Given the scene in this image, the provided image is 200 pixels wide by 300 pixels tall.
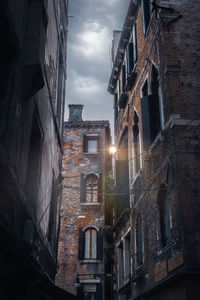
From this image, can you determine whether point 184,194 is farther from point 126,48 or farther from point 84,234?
point 84,234

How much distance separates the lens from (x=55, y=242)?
42.4 feet

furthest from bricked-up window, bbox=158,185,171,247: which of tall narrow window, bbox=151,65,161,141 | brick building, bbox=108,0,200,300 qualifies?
tall narrow window, bbox=151,65,161,141

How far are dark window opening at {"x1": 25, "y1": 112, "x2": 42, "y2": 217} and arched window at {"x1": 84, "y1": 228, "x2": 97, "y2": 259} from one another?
13923 mm

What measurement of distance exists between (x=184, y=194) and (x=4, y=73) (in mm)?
4605

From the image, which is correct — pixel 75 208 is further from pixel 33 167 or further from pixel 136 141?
pixel 33 167

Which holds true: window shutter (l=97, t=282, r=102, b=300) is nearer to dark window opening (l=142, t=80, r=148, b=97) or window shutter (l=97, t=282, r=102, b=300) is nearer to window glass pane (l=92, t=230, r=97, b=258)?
window glass pane (l=92, t=230, r=97, b=258)

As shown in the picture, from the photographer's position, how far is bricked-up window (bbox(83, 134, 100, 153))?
2502cm

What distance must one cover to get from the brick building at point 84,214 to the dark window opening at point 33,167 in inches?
416

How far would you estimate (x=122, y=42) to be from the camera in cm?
1636

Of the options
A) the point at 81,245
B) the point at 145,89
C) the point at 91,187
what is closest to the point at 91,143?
the point at 91,187

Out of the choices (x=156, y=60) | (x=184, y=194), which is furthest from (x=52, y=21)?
(x=184, y=194)

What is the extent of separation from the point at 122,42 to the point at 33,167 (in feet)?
32.1

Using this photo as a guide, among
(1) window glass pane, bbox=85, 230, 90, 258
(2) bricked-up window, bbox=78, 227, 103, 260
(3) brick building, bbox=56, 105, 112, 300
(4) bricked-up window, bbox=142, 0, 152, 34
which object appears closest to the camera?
(4) bricked-up window, bbox=142, 0, 152, 34

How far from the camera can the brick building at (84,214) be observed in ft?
67.9
